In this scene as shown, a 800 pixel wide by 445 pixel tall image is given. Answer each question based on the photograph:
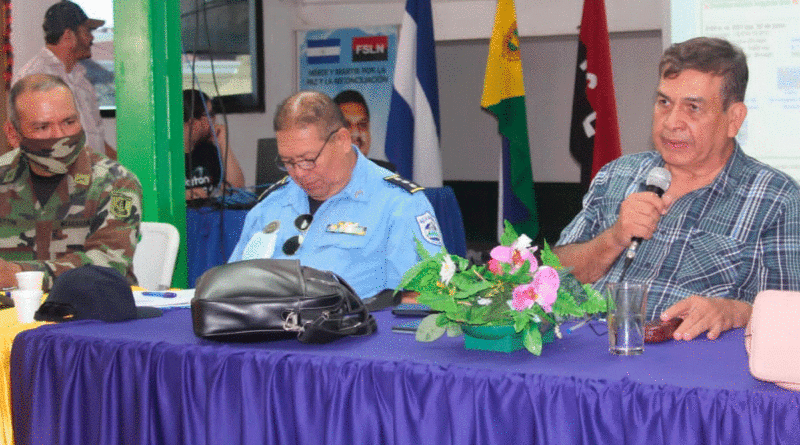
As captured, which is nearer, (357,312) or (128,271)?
(357,312)

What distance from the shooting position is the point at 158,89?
13.2 ft

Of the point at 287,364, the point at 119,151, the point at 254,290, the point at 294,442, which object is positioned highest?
the point at 119,151

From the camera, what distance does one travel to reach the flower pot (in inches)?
63.9

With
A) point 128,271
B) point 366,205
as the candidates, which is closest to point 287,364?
point 366,205

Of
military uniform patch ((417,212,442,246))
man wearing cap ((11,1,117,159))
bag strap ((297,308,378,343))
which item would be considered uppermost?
man wearing cap ((11,1,117,159))

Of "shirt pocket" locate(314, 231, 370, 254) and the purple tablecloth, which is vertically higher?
"shirt pocket" locate(314, 231, 370, 254)

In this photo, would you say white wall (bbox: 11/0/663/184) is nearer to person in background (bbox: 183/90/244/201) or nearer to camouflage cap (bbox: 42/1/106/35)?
camouflage cap (bbox: 42/1/106/35)

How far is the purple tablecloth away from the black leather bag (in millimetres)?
32

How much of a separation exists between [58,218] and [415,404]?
168 centimetres

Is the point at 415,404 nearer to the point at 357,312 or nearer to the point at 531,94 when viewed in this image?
the point at 357,312

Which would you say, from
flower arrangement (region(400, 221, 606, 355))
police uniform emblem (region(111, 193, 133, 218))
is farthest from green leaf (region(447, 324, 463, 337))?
police uniform emblem (region(111, 193, 133, 218))

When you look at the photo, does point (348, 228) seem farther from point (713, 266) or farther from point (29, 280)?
point (713, 266)

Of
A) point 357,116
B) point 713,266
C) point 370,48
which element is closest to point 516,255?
point 713,266

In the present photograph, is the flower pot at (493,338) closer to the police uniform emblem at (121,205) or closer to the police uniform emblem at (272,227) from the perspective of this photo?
the police uniform emblem at (272,227)
